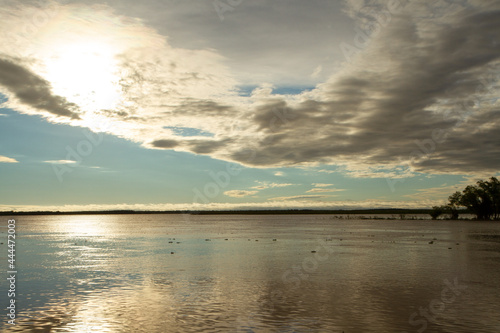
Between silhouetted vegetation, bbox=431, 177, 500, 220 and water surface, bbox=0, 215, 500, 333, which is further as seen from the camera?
silhouetted vegetation, bbox=431, 177, 500, 220

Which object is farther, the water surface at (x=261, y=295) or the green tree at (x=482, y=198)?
the green tree at (x=482, y=198)

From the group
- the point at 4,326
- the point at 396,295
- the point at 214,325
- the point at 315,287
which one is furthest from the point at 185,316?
the point at 396,295

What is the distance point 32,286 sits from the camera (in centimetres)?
2825

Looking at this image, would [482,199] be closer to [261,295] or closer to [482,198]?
[482,198]

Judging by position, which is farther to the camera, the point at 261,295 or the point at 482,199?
the point at 482,199

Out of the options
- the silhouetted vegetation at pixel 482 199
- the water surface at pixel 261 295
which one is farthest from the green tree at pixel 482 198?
the water surface at pixel 261 295

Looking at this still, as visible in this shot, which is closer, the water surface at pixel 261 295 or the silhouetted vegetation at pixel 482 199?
the water surface at pixel 261 295

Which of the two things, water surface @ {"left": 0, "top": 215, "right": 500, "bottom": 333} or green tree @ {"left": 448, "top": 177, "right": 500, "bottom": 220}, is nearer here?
water surface @ {"left": 0, "top": 215, "right": 500, "bottom": 333}

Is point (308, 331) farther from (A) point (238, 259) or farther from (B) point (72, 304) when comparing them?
(A) point (238, 259)

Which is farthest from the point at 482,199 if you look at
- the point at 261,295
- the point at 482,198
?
the point at 261,295

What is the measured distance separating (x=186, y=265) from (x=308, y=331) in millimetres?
23545

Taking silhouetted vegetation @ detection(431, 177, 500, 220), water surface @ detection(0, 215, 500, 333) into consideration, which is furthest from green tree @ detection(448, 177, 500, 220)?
water surface @ detection(0, 215, 500, 333)

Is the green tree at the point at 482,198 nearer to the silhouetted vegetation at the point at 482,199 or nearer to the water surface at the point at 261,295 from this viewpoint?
the silhouetted vegetation at the point at 482,199

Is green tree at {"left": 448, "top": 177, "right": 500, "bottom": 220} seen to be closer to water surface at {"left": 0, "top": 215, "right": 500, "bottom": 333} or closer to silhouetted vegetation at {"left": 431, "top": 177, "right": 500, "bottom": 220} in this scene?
silhouetted vegetation at {"left": 431, "top": 177, "right": 500, "bottom": 220}
